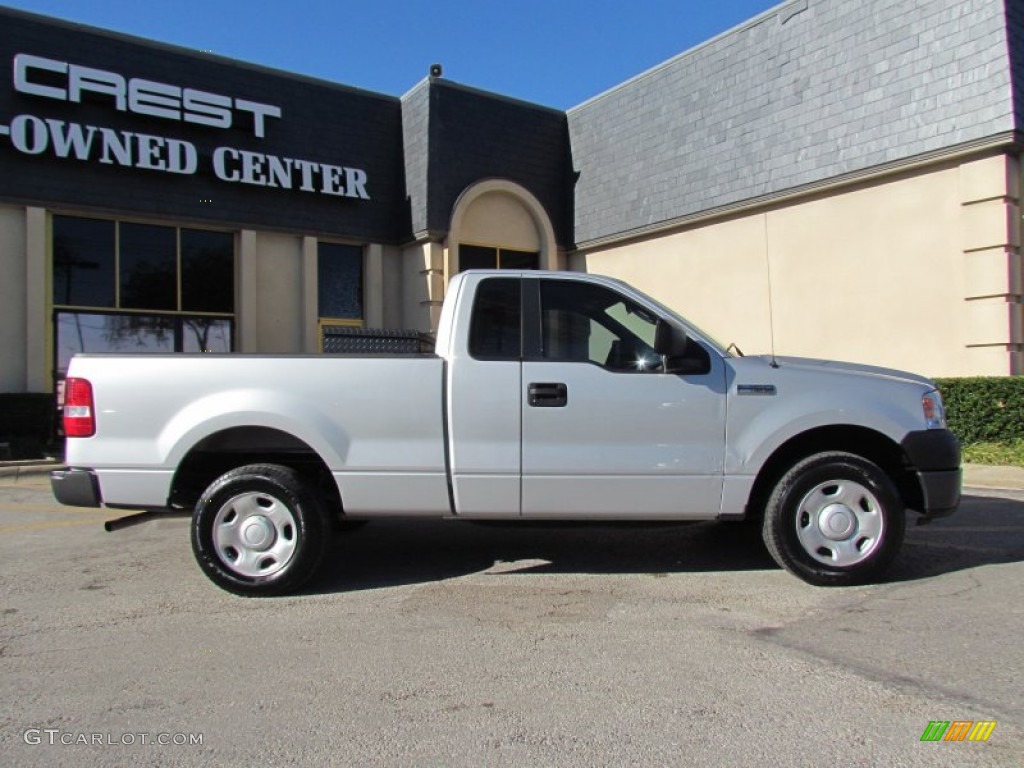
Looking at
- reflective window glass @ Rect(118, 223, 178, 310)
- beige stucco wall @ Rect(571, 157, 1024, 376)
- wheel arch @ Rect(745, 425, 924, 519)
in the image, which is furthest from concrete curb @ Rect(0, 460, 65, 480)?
beige stucco wall @ Rect(571, 157, 1024, 376)

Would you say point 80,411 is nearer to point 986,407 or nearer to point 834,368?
point 834,368

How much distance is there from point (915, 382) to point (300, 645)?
4126 mm

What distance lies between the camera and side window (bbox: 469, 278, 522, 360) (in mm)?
5023

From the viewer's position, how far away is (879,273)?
39.4 ft

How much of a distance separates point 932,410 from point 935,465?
37 centimetres

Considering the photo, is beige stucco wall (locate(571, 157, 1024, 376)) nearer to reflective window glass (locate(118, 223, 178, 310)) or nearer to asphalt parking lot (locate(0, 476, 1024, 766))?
asphalt parking lot (locate(0, 476, 1024, 766))

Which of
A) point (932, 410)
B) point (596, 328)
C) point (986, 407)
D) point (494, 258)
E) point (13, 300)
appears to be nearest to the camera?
point (932, 410)

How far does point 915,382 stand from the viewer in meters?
5.06

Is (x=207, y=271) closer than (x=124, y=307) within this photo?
No

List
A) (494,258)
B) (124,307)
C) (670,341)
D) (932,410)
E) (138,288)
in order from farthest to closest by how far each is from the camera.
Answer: (494,258), (138,288), (124,307), (932,410), (670,341)

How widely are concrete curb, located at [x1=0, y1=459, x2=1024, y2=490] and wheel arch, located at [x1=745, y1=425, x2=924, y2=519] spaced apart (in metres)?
4.27

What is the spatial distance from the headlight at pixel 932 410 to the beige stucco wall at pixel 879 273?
22.5ft

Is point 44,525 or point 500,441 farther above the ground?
point 500,441

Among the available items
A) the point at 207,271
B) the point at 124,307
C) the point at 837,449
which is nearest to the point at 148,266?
the point at 124,307
